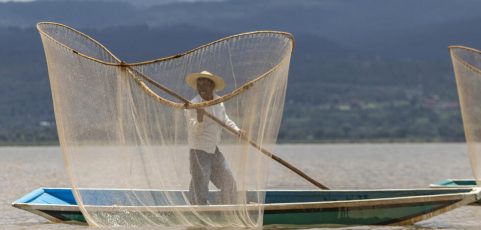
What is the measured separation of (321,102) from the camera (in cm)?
17050

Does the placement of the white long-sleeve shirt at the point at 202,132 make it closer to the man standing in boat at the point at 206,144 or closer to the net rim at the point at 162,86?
the man standing in boat at the point at 206,144

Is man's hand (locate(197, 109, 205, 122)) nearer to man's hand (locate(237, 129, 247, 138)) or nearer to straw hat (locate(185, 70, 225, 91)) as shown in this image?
straw hat (locate(185, 70, 225, 91))

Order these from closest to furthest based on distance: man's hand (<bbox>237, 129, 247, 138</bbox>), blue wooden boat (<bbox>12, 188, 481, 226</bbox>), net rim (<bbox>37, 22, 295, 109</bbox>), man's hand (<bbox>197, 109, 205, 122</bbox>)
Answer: net rim (<bbox>37, 22, 295, 109</bbox>) → man's hand (<bbox>237, 129, 247, 138</bbox>) → man's hand (<bbox>197, 109, 205, 122</bbox>) → blue wooden boat (<bbox>12, 188, 481, 226</bbox>)

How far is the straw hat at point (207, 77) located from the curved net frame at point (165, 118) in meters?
0.07

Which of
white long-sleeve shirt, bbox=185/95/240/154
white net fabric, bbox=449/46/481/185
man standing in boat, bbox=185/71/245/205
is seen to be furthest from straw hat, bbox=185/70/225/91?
white net fabric, bbox=449/46/481/185

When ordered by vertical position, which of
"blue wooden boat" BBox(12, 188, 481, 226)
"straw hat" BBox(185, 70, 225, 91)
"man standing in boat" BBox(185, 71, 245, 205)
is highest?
"straw hat" BBox(185, 70, 225, 91)

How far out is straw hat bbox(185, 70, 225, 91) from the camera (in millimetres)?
14133

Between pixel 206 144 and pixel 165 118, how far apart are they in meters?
0.65

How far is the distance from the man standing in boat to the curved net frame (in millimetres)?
24

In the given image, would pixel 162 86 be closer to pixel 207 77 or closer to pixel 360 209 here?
pixel 207 77

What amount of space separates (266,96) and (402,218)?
295 cm

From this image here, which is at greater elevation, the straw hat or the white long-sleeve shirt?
the straw hat

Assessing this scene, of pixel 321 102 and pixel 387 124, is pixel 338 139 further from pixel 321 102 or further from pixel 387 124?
pixel 321 102

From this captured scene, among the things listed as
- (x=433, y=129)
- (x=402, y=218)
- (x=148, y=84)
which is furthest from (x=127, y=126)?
(x=433, y=129)
